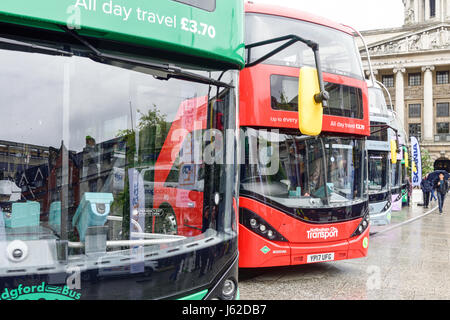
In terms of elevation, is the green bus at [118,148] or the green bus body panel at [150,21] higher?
the green bus body panel at [150,21]

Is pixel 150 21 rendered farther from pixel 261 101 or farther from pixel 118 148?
pixel 261 101

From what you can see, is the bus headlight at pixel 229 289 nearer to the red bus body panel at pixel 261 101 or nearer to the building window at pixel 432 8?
the red bus body panel at pixel 261 101

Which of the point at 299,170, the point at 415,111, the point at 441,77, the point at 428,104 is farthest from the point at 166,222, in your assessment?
the point at 441,77

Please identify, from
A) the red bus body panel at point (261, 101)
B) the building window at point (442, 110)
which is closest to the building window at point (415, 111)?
the building window at point (442, 110)

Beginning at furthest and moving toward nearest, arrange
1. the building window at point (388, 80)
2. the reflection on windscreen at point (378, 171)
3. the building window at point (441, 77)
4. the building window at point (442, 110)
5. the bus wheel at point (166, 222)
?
the building window at point (388, 80)
the building window at point (441, 77)
the building window at point (442, 110)
the reflection on windscreen at point (378, 171)
the bus wheel at point (166, 222)

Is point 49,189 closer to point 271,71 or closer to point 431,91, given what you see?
point 271,71

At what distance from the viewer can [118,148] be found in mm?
2773

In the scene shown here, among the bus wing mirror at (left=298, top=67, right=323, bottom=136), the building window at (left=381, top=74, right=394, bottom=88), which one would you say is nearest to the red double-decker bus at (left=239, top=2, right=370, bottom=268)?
the bus wing mirror at (left=298, top=67, right=323, bottom=136)

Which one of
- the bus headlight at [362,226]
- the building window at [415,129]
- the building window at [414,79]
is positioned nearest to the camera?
the bus headlight at [362,226]

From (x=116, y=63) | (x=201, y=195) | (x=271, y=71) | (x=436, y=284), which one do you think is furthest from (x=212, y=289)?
(x=436, y=284)

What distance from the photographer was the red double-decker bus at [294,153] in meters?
5.78

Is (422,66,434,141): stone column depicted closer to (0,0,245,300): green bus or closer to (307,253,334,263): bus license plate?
(307,253,334,263): bus license plate

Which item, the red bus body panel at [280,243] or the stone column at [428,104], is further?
the stone column at [428,104]

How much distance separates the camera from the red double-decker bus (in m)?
5.78
